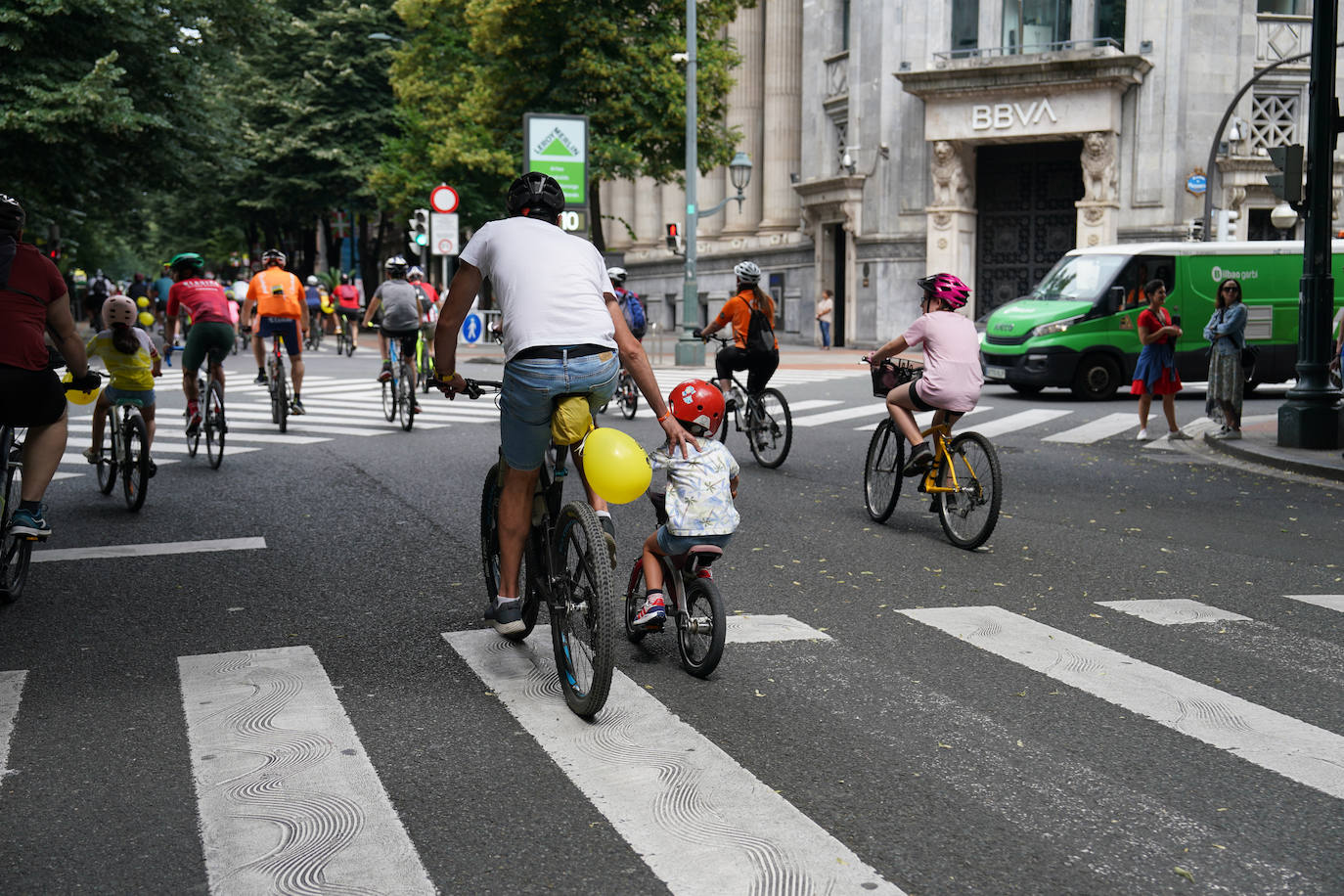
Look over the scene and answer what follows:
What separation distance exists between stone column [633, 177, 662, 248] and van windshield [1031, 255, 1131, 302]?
3478cm

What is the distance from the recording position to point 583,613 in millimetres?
4926

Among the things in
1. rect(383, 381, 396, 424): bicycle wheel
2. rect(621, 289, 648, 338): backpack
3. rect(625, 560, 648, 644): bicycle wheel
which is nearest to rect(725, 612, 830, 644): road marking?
rect(625, 560, 648, 644): bicycle wheel

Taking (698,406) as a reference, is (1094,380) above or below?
below

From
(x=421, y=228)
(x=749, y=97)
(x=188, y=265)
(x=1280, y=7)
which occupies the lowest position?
(x=188, y=265)

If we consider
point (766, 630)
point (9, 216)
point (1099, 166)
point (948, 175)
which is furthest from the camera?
point (948, 175)

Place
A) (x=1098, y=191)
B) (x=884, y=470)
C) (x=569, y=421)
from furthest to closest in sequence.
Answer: (x=1098, y=191), (x=884, y=470), (x=569, y=421)

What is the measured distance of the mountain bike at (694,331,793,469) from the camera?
1249cm

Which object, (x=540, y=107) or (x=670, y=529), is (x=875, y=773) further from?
(x=540, y=107)

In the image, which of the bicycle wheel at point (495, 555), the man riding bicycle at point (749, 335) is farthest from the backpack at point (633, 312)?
the bicycle wheel at point (495, 555)

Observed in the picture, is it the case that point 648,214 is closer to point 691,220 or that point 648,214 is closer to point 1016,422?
point 691,220

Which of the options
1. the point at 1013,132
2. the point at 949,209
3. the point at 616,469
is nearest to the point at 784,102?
the point at 949,209

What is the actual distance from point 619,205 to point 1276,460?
4848 cm

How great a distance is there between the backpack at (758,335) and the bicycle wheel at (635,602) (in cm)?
659

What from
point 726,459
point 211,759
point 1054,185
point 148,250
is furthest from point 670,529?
point 148,250
